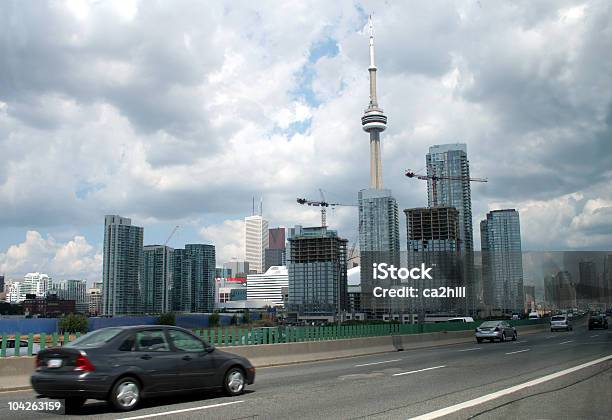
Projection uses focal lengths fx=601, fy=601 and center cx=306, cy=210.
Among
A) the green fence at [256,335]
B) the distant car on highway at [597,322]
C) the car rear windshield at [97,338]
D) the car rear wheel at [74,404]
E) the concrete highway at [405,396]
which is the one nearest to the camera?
the concrete highway at [405,396]

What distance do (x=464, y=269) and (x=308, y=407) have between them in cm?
8844

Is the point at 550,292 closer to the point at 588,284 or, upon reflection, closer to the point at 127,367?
the point at 588,284

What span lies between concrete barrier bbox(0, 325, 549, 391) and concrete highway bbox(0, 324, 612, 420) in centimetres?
73

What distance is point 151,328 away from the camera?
10984 mm

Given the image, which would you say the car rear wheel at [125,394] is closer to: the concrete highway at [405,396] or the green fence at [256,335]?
the concrete highway at [405,396]

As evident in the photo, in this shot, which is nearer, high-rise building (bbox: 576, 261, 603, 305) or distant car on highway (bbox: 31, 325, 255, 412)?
distant car on highway (bbox: 31, 325, 255, 412)

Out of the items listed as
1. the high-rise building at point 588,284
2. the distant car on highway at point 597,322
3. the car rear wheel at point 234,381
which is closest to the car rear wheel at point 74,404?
the car rear wheel at point 234,381

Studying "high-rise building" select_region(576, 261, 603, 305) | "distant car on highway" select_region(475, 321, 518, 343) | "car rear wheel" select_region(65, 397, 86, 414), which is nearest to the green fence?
"distant car on highway" select_region(475, 321, 518, 343)

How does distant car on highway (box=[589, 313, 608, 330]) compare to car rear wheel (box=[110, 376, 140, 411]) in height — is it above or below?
below

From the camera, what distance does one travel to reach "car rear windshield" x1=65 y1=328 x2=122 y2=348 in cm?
1019

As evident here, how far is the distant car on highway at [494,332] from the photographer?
36812mm

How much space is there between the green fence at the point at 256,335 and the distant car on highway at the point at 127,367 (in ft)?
13.6

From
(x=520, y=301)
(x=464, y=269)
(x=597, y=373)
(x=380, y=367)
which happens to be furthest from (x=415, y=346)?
(x=520, y=301)

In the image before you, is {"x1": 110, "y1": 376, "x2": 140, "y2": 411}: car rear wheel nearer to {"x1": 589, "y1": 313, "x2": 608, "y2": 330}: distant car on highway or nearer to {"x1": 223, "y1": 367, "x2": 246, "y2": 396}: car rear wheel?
A: {"x1": 223, "y1": 367, "x2": 246, "y2": 396}: car rear wheel
